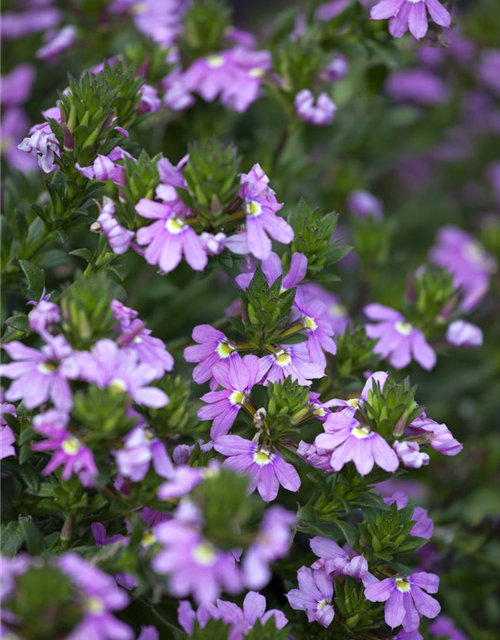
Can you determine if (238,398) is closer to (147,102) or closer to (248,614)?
(248,614)

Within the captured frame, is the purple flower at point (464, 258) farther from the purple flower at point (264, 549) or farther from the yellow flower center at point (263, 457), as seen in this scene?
the purple flower at point (264, 549)

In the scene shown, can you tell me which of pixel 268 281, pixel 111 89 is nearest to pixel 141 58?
pixel 111 89

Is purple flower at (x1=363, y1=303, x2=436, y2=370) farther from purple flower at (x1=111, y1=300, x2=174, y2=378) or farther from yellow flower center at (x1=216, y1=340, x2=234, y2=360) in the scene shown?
purple flower at (x1=111, y1=300, x2=174, y2=378)

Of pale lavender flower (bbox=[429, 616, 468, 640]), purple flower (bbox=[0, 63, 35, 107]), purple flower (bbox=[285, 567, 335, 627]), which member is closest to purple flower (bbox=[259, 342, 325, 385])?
purple flower (bbox=[285, 567, 335, 627])

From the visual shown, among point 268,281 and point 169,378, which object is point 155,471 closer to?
point 169,378

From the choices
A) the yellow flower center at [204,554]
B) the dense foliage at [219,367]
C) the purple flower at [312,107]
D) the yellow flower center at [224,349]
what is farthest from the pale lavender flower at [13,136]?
the yellow flower center at [204,554]

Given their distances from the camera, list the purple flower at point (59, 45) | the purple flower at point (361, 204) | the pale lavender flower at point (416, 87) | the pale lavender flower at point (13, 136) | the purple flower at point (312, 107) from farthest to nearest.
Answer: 1. the pale lavender flower at point (416, 87)
2. the purple flower at point (361, 204)
3. the pale lavender flower at point (13, 136)
4. the purple flower at point (59, 45)
5. the purple flower at point (312, 107)

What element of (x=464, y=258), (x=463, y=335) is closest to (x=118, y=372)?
(x=463, y=335)
